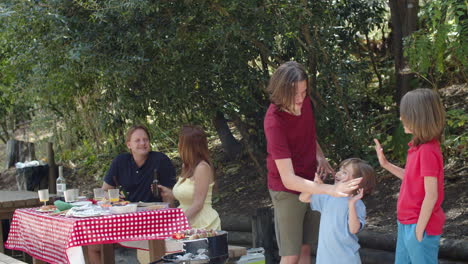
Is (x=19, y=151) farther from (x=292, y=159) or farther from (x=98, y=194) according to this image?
(x=292, y=159)

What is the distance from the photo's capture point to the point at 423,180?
3.64 m

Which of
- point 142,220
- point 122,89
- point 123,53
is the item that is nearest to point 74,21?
point 123,53

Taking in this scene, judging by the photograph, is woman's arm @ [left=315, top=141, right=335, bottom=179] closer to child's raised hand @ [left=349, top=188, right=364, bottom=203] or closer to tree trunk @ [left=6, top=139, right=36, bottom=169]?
child's raised hand @ [left=349, top=188, right=364, bottom=203]

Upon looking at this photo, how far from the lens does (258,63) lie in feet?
24.1

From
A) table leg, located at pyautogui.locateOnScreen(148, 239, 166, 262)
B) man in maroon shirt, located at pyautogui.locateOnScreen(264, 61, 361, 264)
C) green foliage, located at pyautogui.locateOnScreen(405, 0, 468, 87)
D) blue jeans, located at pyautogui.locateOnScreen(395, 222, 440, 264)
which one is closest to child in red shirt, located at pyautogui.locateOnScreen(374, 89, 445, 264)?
blue jeans, located at pyautogui.locateOnScreen(395, 222, 440, 264)

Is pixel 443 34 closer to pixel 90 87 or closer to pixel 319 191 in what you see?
pixel 319 191

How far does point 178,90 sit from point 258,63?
3.16ft

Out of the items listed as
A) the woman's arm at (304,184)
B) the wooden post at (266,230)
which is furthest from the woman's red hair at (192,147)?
the woman's arm at (304,184)

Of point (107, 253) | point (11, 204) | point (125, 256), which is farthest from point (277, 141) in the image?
point (125, 256)

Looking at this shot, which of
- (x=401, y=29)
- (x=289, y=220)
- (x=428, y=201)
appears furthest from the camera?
(x=401, y=29)

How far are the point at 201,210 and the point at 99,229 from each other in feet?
3.20

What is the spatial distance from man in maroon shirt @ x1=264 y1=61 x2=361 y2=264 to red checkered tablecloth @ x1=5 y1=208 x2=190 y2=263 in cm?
87

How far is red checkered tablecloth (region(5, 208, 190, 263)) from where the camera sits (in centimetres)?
451

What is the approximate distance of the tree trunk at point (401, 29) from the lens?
307 inches
